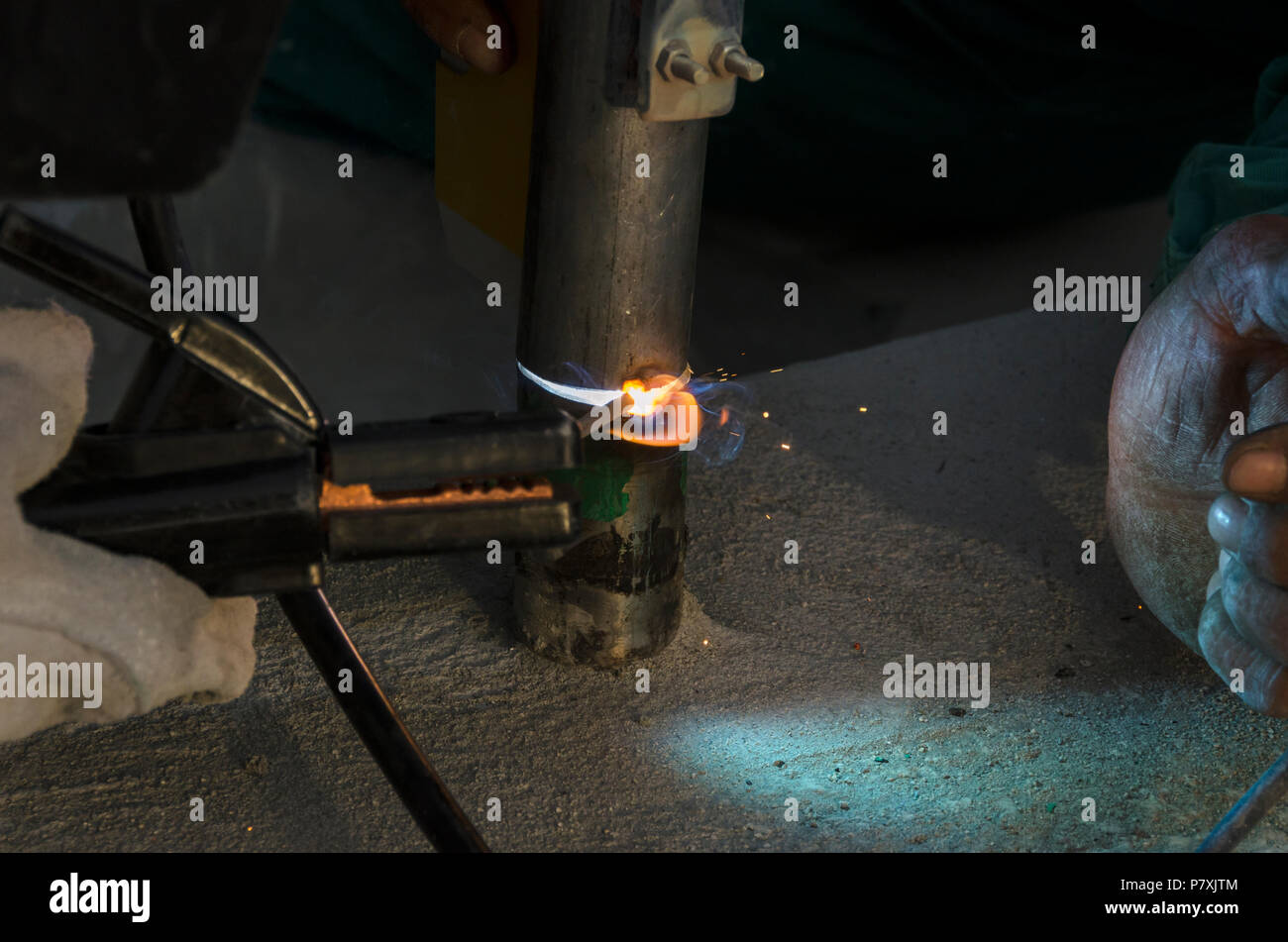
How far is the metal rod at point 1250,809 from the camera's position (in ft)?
3.31

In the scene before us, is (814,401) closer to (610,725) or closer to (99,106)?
(610,725)

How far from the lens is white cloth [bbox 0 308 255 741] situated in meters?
0.69

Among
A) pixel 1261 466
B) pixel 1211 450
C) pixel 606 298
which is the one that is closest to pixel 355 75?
pixel 606 298

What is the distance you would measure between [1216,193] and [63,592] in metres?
1.39

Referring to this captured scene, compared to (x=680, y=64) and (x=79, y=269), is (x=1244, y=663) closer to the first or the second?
(x=680, y=64)

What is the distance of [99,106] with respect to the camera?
0.58 meters

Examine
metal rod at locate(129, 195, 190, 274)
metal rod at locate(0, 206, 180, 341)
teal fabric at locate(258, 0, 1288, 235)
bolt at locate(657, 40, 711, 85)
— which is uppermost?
teal fabric at locate(258, 0, 1288, 235)

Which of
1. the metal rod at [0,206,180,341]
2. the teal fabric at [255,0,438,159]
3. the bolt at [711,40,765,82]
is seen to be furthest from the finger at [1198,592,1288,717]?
the teal fabric at [255,0,438,159]

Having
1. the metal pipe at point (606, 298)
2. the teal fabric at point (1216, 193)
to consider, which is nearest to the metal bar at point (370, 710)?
the metal pipe at point (606, 298)

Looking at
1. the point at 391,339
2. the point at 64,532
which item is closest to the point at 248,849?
the point at 64,532

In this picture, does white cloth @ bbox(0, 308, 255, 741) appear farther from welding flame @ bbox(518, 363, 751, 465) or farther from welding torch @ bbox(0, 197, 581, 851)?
welding flame @ bbox(518, 363, 751, 465)

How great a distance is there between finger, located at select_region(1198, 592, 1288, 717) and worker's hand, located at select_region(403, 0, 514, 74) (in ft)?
2.92

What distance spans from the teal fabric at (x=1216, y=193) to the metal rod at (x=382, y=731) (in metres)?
1.13

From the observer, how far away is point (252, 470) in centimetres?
71
